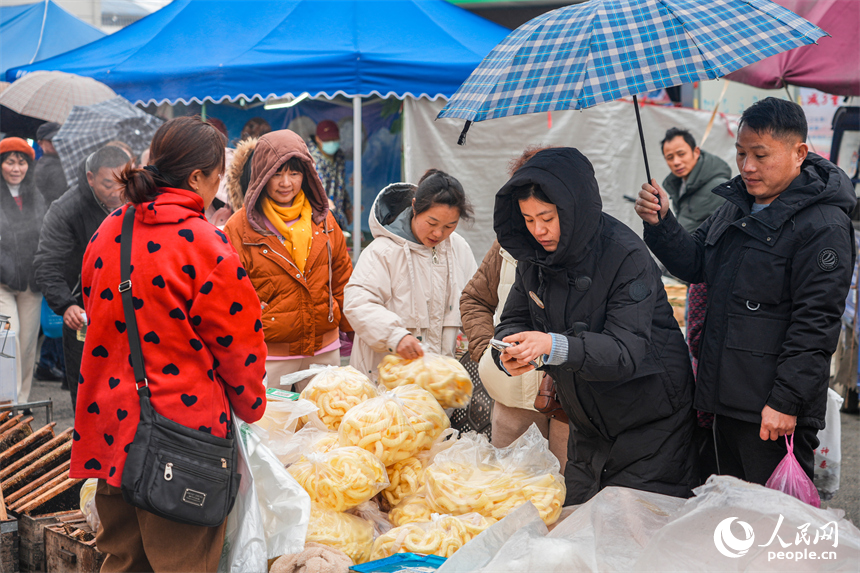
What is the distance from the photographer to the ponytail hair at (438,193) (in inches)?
132

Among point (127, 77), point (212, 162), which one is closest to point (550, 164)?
point (212, 162)

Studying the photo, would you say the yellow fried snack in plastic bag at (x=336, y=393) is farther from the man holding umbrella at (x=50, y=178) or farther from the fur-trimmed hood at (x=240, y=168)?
the man holding umbrella at (x=50, y=178)

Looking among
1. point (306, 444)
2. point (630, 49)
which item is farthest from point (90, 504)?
point (630, 49)

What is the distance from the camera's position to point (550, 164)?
87.0 inches

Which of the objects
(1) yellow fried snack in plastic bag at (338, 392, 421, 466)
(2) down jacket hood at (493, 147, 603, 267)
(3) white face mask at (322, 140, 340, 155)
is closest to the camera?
(2) down jacket hood at (493, 147, 603, 267)

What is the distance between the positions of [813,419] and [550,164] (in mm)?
1183

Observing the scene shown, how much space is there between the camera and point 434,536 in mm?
2295

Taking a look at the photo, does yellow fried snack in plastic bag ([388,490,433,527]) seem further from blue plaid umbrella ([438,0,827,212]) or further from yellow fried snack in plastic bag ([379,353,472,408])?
blue plaid umbrella ([438,0,827,212])

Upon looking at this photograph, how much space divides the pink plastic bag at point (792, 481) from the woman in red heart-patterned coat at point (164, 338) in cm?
166

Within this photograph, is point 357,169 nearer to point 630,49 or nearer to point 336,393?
point 336,393

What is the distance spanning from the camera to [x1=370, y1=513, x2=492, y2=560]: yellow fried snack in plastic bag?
2266 mm

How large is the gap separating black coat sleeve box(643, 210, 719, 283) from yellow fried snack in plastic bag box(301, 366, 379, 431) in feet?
4.28

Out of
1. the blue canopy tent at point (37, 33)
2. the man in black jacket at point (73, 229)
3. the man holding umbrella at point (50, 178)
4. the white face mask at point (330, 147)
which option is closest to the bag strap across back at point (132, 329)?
the man in black jacket at point (73, 229)

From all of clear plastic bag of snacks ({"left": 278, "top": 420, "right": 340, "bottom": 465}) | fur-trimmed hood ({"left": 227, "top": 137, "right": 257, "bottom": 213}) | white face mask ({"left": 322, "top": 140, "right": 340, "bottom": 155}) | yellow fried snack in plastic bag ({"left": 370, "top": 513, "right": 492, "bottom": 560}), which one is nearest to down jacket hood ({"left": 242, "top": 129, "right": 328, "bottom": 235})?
fur-trimmed hood ({"left": 227, "top": 137, "right": 257, "bottom": 213})
